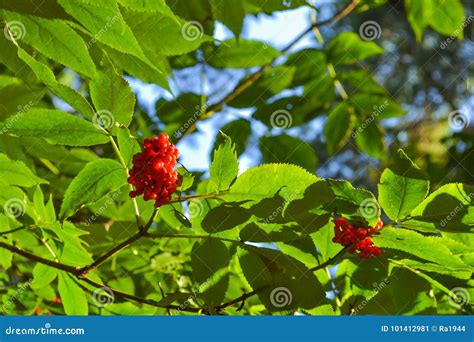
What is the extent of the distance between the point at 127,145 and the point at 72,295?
1.55 ft

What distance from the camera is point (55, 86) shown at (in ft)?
4.32

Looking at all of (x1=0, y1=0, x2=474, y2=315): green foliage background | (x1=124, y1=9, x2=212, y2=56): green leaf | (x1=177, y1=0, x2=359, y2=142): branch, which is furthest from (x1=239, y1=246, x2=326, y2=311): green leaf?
(x1=177, y1=0, x2=359, y2=142): branch

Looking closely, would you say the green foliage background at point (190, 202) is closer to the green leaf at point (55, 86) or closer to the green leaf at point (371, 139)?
the green leaf at point (55, 86)

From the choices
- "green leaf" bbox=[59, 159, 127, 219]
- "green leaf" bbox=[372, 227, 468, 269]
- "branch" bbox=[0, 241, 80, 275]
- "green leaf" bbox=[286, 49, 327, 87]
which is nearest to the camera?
"green leaf" bbox=[372, 227, 468, 269]

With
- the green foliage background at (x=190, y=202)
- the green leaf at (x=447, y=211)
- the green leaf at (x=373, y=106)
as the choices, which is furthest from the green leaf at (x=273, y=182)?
the green leaf at (x=373, y=106)

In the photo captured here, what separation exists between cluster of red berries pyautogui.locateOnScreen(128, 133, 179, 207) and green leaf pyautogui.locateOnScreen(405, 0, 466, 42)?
4.41 ft

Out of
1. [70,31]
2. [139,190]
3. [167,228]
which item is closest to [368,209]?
[139,190]

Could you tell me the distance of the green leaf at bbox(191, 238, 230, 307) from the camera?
4.54 ft

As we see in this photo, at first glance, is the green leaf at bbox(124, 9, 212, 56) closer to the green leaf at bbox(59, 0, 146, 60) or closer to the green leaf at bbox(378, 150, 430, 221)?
the green leaf at bbox(59, 0, 146, 60)

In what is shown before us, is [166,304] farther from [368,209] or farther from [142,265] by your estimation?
[142,265]

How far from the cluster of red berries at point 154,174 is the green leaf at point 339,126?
1318 millimetres

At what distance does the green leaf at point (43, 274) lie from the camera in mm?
1655

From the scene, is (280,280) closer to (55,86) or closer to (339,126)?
(55,86)

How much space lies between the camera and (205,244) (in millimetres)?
1398
